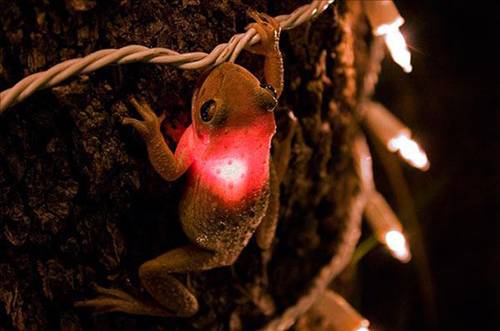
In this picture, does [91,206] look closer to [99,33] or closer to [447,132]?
[99,33]

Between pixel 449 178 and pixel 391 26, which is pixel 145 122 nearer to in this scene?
pixel 391 26

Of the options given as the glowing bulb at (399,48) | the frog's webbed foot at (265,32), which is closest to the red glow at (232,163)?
the frog's webbed foot at (265,32)

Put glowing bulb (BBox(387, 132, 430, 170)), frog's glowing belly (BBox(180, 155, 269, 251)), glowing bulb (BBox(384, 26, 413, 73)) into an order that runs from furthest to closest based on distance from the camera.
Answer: glowing bulb (BBox(387, 132, 430, 170))
glowing bulb (BBox(384, 26, 413, 73))
frog's glowing belly (BBox(180, 155, 269, 251))

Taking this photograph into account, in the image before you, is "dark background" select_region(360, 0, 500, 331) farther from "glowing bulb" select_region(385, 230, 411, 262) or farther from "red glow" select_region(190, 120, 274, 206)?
"red glow" select_region(190, 120, 274, 206)

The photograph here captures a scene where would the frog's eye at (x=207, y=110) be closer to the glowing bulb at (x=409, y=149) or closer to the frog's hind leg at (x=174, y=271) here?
the frog's hind leg at (x=174, y=271)

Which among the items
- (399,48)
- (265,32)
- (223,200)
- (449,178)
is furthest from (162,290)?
(449,178)

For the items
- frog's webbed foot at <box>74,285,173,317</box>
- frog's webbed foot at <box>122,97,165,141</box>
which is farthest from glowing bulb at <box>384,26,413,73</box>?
frog's webbed foot at <box>74,285,173,317</box>
